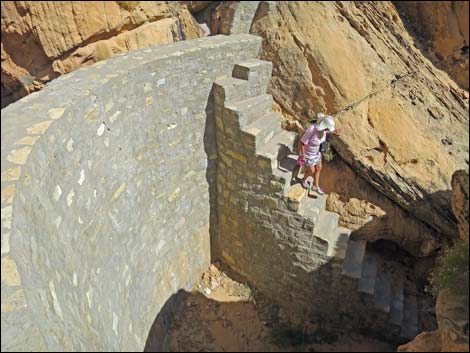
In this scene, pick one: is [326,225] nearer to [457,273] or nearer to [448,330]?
[457,273]

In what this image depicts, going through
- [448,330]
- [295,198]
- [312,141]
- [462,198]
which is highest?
[462,198]

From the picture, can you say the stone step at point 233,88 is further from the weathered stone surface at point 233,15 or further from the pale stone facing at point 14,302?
the pale stone facing at point 14,302

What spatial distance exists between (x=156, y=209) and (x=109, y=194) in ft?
3.68

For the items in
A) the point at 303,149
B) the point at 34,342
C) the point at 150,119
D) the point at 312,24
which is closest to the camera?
the point at 34,342

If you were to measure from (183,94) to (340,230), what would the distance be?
3.18m

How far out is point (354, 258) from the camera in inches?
226

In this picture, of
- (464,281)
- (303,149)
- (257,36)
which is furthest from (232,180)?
(464,281)

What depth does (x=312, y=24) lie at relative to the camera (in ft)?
18.4

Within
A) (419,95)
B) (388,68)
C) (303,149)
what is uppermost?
(388,68)

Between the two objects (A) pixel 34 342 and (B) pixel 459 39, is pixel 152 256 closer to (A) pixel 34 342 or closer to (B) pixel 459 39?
(A) pixel 34 342

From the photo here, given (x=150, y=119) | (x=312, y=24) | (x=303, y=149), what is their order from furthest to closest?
(x=312, y=24) → (x=303, y=149) → (x=150, y=119)

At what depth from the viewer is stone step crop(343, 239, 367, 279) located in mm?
5512

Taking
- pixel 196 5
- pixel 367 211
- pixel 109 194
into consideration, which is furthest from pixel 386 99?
pixel 109 194

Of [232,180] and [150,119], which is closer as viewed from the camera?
[150,119]
